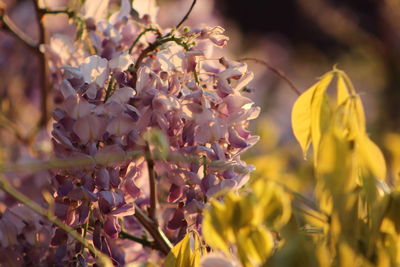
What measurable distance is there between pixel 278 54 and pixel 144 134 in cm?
362

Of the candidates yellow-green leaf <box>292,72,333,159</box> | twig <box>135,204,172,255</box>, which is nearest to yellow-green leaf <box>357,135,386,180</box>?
yellow-green leaf <box>292,72,333,159</box>

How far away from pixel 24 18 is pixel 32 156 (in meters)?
0.78

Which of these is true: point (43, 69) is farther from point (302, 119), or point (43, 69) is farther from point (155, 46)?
point (302, 119)

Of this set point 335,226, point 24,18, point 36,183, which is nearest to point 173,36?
point 335,226

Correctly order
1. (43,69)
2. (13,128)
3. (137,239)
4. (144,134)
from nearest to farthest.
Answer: (144,134) < (137,239) < (43,69) < (13,128)

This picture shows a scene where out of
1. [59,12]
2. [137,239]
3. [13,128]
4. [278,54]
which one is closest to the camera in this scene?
[137,239]

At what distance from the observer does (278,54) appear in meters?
4.21

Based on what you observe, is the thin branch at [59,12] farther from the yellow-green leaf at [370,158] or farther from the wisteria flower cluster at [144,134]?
the yellow-green leaf at [370,158]

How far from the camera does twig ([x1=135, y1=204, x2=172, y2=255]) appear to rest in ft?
2.45

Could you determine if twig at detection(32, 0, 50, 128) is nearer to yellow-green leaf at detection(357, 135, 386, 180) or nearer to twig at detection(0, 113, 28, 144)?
twig at detection(0, 113, 28, 144)

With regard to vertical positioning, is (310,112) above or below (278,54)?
above

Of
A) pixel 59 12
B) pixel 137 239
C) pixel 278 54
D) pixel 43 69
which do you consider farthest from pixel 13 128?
pixel 278 54

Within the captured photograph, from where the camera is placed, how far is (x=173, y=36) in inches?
27.9

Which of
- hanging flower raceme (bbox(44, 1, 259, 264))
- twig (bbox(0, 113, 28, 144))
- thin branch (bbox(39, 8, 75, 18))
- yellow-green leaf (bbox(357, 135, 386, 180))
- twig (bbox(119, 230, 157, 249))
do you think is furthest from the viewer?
twig (bbox(0, 113, 28, 144))
